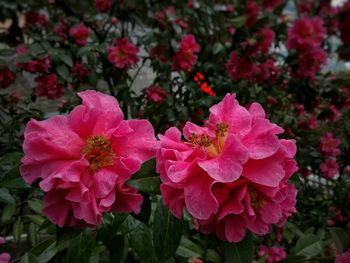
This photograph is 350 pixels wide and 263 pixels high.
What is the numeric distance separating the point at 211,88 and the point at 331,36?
4.23ft

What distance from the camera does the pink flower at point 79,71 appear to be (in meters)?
1.62

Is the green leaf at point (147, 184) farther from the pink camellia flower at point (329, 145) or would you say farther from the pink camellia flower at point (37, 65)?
the pink camellia flower at point (329, 145)

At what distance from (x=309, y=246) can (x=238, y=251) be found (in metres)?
0.59

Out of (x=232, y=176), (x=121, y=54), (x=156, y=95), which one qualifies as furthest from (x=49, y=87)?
(x=232, y=176)

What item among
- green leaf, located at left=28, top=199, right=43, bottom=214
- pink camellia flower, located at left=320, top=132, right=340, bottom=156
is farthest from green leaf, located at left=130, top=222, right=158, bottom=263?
pink camellia flower, located at left=320, top=132, right=340, bottom=156

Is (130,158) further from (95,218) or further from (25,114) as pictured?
(25,114)

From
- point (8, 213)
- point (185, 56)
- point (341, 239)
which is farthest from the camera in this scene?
point (185, 56)

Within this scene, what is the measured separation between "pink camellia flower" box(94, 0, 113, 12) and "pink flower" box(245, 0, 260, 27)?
0.71m

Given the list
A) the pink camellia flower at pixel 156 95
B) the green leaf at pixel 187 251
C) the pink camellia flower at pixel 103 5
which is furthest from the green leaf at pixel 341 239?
the pink camellia flower at pixel 103 5

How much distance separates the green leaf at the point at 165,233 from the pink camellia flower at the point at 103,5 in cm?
159

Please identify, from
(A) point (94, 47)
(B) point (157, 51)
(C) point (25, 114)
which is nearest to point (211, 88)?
(B) point (157, 51)

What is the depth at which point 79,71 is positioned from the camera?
5.33 feet

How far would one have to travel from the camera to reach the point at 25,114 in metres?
1.63

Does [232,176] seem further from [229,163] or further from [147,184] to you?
[147,184]
